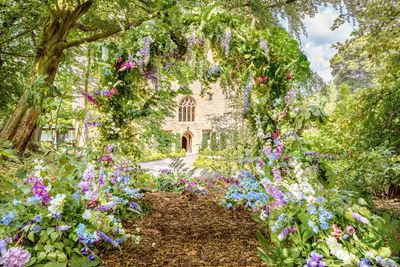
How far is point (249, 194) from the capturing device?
2389 millimetres

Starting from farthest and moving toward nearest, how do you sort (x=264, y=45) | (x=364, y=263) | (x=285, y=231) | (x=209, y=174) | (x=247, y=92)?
(x=209, y=174) → (x=247, y=92) → (x=264, y=45) → (x=285, y=231) → (x=364, y=263)

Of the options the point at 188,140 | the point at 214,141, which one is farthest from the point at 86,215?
the point at 188,140

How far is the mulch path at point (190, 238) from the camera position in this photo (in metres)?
1.99

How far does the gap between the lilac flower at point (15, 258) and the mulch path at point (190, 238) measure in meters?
0.50

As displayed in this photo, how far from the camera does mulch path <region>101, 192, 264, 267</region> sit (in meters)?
1.99

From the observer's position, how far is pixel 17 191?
1.87 meters

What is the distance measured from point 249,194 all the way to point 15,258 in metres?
1.56

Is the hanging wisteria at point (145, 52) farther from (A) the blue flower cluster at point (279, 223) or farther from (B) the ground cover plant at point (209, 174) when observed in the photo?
(A) the blue flower cluster at point (279, 223)

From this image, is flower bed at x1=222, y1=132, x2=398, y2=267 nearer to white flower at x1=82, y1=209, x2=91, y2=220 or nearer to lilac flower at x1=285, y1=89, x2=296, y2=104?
lilac flower at x1=285, y1=89, x2=296, y2=104

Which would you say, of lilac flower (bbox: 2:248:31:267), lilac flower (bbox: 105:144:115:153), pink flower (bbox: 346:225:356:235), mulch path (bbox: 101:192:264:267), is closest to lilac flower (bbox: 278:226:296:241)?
pink flower (bbox: 346:225:356:235)

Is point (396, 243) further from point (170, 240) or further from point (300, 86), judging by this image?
point (170, 240)

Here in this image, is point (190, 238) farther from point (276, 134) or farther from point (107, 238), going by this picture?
point (276, 134)

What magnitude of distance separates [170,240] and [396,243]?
1.46m

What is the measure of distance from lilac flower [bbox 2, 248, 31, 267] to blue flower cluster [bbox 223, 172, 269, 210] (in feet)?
4.76
